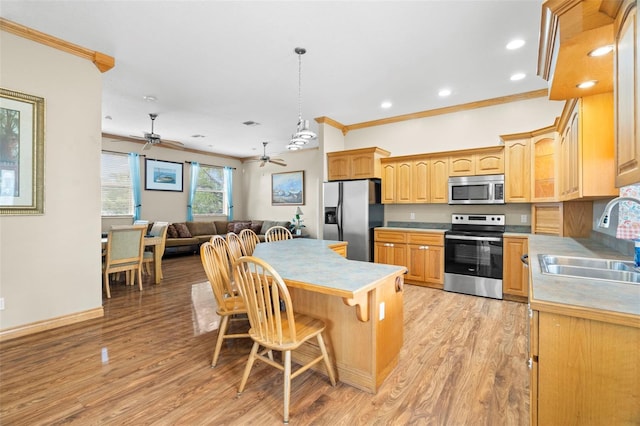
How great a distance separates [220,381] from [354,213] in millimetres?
3374

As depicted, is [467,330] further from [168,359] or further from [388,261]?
[168,359]

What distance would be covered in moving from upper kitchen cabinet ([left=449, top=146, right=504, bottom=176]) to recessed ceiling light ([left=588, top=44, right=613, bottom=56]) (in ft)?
8.93

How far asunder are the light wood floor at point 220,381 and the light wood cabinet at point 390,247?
5.17 ft

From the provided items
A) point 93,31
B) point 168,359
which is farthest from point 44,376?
point 93,31

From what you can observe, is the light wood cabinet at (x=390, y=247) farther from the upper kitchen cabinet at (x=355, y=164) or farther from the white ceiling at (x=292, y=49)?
the white ceiling at (x=292, y=49)

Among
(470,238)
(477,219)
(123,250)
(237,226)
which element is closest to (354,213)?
(470,238)

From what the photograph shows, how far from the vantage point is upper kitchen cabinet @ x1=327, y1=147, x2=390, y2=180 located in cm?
494

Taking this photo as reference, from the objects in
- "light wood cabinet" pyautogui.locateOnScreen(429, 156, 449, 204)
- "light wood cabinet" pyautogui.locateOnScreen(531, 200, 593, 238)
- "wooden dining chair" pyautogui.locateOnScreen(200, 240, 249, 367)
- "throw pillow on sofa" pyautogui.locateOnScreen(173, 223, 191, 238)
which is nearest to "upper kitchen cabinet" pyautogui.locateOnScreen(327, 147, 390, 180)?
"light wood cabinet" pyautogui.locateOnScreen(429, 156, 449, 204)

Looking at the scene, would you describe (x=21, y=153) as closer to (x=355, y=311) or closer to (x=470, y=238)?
(x=355, y=311)

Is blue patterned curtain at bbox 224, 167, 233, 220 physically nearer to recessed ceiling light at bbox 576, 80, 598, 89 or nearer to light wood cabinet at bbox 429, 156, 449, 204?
light wood cabinet at bbox 429, 156, 449, 204

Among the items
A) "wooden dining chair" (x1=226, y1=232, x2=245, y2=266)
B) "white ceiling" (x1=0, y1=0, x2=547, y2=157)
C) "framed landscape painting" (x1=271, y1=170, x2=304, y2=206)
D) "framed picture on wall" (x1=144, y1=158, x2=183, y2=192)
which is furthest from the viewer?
"framed landscape painting" (x1=271, y1=170, x2=304, y2=206)

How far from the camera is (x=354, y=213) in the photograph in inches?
195

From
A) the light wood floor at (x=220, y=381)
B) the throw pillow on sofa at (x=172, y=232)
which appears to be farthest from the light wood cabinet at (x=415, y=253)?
the throw pillow on sofa at (x=172, y=232)

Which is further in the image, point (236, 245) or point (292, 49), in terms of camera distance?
point (236, 245)
